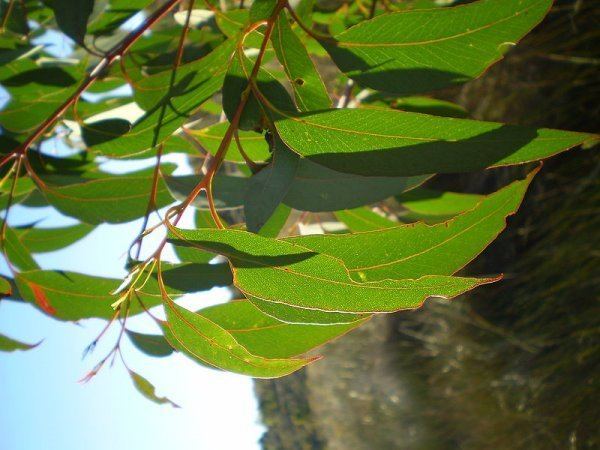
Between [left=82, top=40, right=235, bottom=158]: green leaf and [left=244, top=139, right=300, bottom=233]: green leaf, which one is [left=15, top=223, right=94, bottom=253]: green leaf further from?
[left=244, top=139, right=300, bottom=233]: green leaf

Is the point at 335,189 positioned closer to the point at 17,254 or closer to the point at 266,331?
the point at 266,331

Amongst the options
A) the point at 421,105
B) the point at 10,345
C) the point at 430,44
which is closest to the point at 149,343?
the point at 10,345

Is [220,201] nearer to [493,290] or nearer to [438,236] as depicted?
[438,236]

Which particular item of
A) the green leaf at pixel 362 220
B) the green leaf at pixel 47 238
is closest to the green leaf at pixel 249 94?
the green leaf at pixel 362 220

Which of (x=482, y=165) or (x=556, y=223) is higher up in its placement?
(x=482, y=165)

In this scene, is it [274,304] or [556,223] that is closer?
[274,304]

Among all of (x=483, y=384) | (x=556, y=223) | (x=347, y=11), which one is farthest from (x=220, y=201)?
(x=483, y=384)
